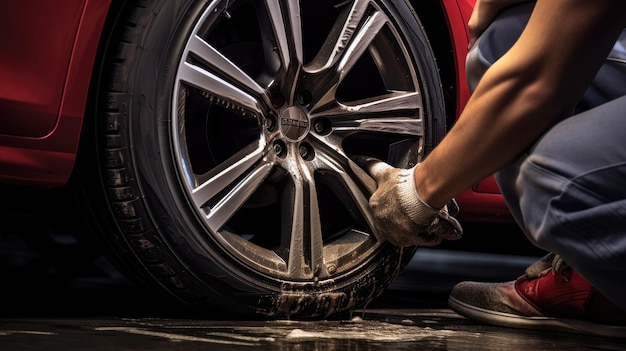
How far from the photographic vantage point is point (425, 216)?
1632mm

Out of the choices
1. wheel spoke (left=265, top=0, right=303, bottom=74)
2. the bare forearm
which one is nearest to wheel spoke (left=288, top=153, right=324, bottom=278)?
wheel spoke (left=265, top=0, right=303, bottom=74)

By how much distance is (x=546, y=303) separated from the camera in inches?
83.5

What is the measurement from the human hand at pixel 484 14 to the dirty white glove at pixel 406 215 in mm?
270

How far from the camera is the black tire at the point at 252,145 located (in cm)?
180

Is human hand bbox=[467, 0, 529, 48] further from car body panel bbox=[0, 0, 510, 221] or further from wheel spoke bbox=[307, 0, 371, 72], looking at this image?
car body panel bbox=[0, 0, 510, 221]

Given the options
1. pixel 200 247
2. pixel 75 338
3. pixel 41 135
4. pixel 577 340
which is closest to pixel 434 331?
pixel 577 340

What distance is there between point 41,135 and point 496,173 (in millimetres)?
841

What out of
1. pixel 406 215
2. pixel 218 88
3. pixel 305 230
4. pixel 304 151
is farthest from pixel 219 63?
pixel 406 215

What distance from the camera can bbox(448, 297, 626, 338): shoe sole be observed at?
2039mm

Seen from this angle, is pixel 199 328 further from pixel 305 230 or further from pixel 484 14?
pixel 484 14

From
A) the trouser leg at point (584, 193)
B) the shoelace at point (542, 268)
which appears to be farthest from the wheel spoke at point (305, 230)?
the trouser leg at point (584, 193)

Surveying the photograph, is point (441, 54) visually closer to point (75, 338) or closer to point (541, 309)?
point (541, 309)

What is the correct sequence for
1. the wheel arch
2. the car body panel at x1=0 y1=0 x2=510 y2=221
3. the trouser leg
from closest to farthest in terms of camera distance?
1. the trouser leg
2. the car body panel at x1=0 y1=0 x2=510 y2=221
3. the wheel arch

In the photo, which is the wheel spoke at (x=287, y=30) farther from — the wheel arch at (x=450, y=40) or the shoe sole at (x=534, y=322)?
the shoe sole at (x=534, y=322)
